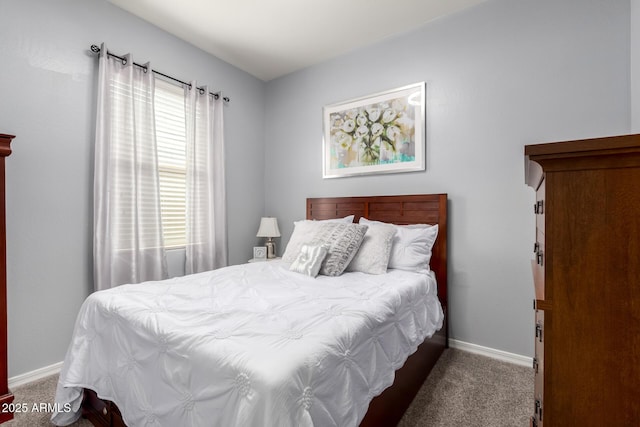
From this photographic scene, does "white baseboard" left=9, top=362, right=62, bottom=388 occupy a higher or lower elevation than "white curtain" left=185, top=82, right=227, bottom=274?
lower

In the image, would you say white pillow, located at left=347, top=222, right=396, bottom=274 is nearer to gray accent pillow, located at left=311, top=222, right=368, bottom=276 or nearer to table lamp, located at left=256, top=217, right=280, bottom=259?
gray accent pillow, located at left=311, top=222, right=368, bottom=276

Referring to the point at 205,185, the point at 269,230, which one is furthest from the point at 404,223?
the point at 205,185

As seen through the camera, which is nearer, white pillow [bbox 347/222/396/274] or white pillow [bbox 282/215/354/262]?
white pillow [bbox 347/222/396/274]

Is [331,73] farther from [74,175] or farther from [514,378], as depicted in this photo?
[514,378]

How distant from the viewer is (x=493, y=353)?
2.42 m

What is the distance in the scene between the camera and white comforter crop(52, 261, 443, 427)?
92 centimetres

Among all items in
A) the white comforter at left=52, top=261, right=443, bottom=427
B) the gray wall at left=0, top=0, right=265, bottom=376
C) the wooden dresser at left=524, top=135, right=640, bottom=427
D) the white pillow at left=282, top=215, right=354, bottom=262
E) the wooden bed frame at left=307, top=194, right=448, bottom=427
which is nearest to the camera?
the wooden dresser at left=524, top=135, right=640, bottom=427

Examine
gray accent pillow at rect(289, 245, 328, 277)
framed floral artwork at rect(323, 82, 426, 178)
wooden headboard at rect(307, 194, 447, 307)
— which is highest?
framed floral artwork at rect(323, 82, 426, 178)

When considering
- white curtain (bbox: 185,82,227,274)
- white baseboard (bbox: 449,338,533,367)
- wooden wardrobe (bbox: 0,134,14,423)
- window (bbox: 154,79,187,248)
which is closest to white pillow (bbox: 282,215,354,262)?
white curtain (bbox: 185,82,227,274)

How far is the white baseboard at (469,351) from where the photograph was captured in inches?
79.7

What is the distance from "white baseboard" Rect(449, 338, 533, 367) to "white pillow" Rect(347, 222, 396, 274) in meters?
1.02

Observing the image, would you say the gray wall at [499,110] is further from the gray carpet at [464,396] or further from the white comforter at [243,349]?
the white comforter at [243,349]

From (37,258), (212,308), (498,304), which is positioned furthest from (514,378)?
(37,258)

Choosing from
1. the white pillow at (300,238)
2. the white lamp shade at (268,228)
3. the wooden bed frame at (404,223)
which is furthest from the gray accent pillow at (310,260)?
the white lamp shade at (268,228)
